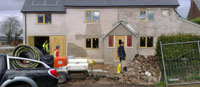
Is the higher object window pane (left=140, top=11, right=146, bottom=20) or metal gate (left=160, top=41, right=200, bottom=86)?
window pane (left=140, top=11, right=146, bottom=20)

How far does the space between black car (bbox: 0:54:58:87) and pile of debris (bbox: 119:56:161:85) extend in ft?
12.8

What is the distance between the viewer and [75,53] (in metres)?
16.8

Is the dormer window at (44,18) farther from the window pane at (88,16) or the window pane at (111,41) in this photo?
the window pane at (111,41)

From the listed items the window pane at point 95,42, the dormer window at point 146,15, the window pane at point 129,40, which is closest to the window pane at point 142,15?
the dormer window at point 146,15

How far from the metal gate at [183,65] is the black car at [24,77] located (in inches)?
192

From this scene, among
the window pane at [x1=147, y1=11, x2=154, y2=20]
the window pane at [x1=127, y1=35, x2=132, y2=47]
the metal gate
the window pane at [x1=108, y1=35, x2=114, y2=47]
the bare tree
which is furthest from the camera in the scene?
the bare tree

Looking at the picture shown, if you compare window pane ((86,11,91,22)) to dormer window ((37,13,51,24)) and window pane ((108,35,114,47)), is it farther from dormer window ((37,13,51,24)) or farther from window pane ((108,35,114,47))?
dormer window ((37,13,51,24))

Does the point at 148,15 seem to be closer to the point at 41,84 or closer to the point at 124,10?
the point at 124,10

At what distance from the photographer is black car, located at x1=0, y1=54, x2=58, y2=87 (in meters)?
5.59

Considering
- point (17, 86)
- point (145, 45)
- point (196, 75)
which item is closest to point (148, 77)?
point (196, 75)

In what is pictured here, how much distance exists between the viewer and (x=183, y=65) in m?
8.14

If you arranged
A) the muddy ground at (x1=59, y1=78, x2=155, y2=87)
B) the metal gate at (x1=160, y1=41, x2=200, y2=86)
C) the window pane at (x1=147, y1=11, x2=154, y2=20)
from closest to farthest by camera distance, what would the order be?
the metal gate at (x1=160, y1=41, x2=200, y2=86), the muddy ground at (x1=59, y1=78, x2=155, y2=87), the window pane at (x1=147, y1=11, x2=154, y2=20)

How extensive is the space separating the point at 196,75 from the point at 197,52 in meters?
1.04

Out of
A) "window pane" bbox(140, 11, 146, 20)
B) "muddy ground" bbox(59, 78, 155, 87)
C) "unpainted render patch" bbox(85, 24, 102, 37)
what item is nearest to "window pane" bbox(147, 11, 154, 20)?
"window pane" bbox(140, 11, 146, 20)
